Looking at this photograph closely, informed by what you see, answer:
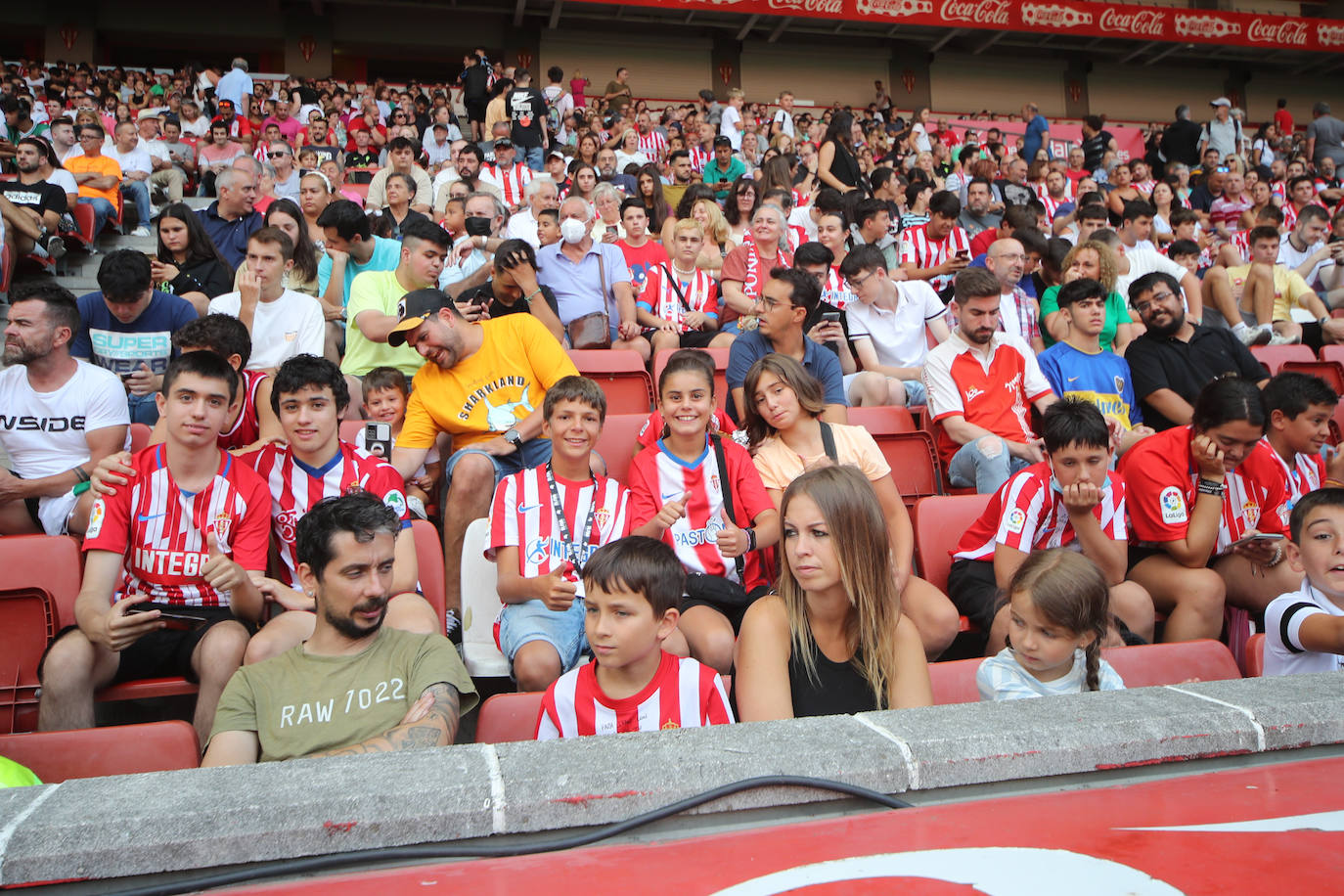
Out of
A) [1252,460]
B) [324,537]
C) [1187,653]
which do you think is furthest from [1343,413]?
[324,537]

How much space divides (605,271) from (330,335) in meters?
1.60

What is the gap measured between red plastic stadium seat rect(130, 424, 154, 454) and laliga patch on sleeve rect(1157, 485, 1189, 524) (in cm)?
383

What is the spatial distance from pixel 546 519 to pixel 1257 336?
5.08m

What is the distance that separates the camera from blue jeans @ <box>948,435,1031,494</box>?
397 centimetres

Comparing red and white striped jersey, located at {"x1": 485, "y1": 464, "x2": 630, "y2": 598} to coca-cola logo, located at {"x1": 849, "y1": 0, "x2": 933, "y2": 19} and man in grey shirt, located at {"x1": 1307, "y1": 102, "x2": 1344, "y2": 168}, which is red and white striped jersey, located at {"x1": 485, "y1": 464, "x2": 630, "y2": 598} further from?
coca-cola logo, located at {"x1": 849, "y1": 0, "x2": 933, "y2": 19}

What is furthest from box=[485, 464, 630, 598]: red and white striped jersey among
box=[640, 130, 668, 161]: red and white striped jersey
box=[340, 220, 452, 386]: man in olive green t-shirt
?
box=[640, 130, 668, 161]: red and white striped jersey

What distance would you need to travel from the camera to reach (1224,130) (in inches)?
561

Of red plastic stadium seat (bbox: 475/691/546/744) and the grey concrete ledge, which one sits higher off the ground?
the grey concrete ledge

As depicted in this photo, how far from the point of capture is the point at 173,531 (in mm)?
2865

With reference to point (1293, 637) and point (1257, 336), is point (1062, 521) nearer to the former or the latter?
point (1293, 637)

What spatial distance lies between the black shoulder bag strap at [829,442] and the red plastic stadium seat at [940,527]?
414 mm

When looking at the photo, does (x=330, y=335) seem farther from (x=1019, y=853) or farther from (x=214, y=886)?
(x=1019, y=853)

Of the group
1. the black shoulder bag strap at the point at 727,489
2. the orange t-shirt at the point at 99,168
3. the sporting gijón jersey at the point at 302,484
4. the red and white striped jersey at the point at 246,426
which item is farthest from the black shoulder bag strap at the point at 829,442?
the orange t-shirt at the point at 99,168

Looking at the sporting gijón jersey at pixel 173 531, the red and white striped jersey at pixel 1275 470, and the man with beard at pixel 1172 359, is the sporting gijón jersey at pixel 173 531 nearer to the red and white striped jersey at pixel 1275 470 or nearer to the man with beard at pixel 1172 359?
the red and white striped jersey at pixel 1275 470
